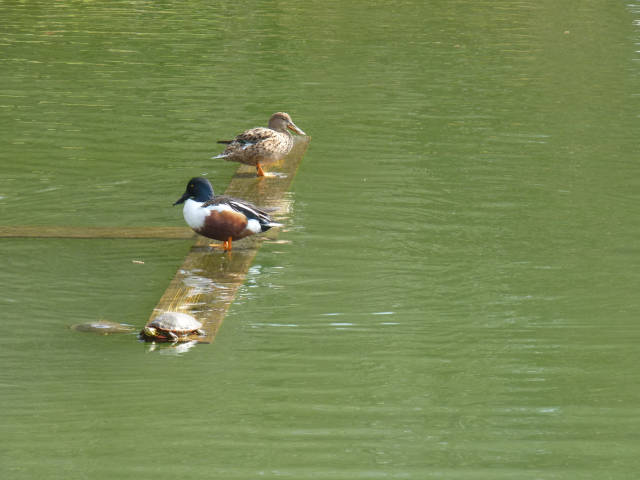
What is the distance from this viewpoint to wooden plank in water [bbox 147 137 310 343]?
6.50 meters

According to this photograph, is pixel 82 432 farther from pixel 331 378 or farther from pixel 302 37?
pixel 302 37

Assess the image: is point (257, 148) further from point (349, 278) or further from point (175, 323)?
point (175, 323)

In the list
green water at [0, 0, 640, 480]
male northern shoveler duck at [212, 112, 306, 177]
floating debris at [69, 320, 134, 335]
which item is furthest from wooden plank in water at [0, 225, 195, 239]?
floating debris at [69, 320, 134, 335]

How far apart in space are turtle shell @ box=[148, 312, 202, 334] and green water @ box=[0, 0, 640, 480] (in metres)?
0.16

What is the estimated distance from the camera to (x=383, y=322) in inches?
253

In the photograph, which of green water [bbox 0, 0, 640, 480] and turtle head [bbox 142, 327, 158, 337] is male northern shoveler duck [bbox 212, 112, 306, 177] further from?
turtle head [bbox 142, 327, 158, 337]

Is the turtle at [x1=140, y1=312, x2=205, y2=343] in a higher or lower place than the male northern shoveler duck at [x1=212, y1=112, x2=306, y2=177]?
lower

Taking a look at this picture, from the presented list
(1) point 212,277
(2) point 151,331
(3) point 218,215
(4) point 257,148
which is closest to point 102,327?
(2) point 151,331

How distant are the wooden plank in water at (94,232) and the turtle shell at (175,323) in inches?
83.2

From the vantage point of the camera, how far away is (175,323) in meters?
A: 6.06

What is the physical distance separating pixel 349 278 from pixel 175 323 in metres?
1.53

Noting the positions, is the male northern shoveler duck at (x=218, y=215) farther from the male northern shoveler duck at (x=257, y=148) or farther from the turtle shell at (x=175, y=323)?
the male northern shoveler duck at (x=257, y=148)

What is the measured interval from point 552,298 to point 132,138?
235 inches

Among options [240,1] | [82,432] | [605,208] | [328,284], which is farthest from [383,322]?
[240,1]
